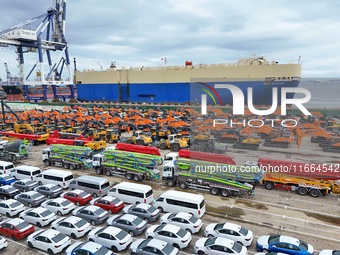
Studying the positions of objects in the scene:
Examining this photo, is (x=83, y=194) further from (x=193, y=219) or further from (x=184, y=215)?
(x=193, y=219)

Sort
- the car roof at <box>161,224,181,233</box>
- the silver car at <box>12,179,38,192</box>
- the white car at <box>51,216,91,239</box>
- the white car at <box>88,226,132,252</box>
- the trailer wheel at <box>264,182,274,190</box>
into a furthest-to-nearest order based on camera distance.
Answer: the trailer wheel at <box>264,182,274,190</box>
the silver car at <box>12,179,38,192</box>
the white car at <box>51,216,91,239</box>
the car roof at <box>161,224,181,233</box>
the white car at <box>88,226,132,252</box>

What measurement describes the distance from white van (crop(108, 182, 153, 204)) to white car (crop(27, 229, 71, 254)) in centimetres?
500

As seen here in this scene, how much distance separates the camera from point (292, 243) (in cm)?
1155

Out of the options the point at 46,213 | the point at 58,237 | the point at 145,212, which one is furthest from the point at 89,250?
the point at 46,213

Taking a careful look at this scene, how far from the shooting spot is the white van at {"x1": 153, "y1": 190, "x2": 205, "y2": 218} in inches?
592

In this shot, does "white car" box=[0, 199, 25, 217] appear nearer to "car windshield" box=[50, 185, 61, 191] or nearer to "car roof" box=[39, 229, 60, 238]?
"car windshield" box=[50, 185, 61, 191]

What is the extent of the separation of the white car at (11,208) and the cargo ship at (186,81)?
43.2 meters

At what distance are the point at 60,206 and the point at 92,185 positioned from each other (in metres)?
2.86

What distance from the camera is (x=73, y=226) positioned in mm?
13391

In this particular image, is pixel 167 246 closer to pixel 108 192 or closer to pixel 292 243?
pixel 292 243

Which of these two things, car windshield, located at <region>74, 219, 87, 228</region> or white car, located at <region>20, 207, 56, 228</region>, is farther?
white car, located at <region>20, 207, 56, 228</region>

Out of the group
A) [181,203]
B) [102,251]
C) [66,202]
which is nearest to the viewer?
[102,251]

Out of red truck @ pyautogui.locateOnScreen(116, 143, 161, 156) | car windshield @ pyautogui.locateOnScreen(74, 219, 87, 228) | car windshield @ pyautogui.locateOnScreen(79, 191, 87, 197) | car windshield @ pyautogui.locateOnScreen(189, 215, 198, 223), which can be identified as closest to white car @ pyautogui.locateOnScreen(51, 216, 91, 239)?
car windshield @ pyautogui.locateOnScreen(74, 219, 87, 228)

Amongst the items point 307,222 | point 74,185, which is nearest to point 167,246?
point 307,222
